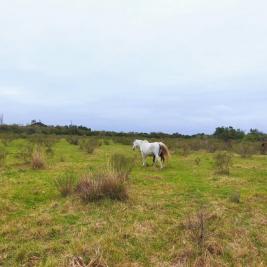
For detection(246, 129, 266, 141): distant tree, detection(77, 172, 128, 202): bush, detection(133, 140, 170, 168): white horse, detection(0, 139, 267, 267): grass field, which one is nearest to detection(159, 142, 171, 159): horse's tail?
detection(133, 140, 170, 168): white horse

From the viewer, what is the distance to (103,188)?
1065 cm

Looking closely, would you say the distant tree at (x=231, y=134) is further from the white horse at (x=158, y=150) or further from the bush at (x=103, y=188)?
the bush at (x=103, y=188)

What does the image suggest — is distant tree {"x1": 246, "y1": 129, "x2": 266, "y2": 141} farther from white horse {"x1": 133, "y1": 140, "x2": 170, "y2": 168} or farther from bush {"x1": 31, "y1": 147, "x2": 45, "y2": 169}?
bush {"x1": 31, "y1": 147, "x2": 45, "y2": 169}

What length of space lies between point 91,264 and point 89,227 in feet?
6.14

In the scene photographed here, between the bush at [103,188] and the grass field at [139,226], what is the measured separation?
0.23 metres

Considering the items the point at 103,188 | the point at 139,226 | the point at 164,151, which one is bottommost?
the point at 139,226

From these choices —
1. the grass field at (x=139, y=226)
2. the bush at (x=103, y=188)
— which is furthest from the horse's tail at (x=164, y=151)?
the bush at (x=103, y=188)

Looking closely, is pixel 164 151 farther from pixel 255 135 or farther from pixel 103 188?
pixel 255 135

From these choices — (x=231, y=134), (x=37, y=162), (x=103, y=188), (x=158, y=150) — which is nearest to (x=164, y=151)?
(x=158, y=150)

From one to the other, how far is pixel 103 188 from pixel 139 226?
2259 millimetres

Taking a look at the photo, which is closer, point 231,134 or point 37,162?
point 37,162

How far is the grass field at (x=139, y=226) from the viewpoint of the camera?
282 inches

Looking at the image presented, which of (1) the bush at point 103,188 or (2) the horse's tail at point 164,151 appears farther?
(2) the horse's tail at point 164,151

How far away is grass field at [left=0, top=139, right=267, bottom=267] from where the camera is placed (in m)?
7.15
